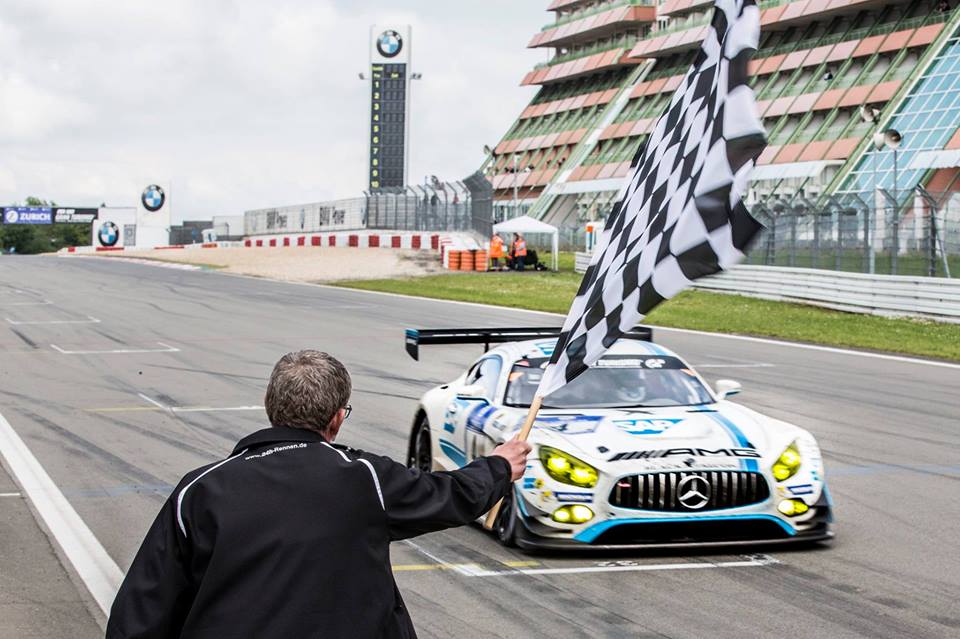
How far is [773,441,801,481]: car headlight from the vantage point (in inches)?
307

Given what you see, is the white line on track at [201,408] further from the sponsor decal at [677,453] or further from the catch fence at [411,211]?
the catch fence at [411,211]

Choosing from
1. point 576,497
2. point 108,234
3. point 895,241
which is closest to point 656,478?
point 576,497

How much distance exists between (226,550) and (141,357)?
1797 centimetres

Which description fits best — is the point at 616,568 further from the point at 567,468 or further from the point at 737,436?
the point at 737,436

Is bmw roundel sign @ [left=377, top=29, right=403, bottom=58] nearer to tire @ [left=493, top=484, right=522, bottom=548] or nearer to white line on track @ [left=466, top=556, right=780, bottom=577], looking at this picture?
tire @ [left=493, top=484, right=522, bottom=548]

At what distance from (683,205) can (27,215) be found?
353ft

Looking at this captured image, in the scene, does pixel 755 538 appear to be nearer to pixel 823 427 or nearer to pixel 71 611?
pixel 71 611

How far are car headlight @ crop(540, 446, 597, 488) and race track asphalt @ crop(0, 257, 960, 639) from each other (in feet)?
1.48

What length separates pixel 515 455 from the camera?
373 centimetres

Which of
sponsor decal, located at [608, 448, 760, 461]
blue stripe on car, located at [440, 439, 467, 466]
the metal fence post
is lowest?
blue stripe on car, located at [440, 439, 467, 466]

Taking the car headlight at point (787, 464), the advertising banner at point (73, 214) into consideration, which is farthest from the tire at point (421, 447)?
the advertising banner at point (73, 214)

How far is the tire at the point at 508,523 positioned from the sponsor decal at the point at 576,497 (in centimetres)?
34

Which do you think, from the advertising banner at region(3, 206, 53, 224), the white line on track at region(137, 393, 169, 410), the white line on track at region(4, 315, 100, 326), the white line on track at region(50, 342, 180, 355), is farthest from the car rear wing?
the advertising banner at region(3, 206, 53, 224)

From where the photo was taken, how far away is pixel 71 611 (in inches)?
259
